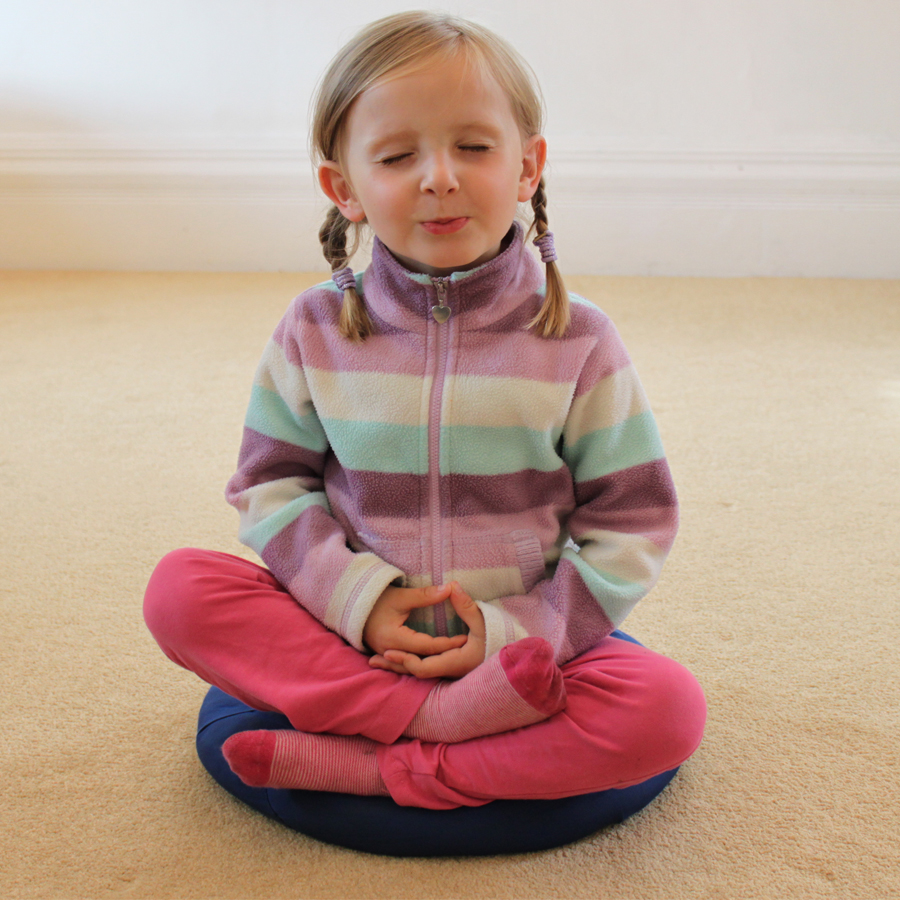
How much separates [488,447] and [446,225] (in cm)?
18

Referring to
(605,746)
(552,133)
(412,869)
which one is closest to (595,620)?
(605,746)

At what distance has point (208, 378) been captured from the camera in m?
1.75

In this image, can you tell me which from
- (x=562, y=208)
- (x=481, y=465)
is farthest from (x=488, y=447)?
(x=562, y=208)

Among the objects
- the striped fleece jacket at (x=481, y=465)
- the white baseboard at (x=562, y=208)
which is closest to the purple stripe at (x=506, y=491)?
the striped fleece jacket at (x=481, y=465)

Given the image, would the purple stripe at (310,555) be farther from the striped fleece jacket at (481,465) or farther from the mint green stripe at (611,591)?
the mint green stripe at (611,591)

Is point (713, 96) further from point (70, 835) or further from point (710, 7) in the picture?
point (70, 835)

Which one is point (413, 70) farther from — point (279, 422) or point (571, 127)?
point (571, 127)

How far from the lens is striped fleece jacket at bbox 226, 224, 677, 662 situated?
0.81m

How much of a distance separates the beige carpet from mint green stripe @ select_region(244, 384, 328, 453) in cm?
26

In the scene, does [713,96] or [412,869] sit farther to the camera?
[713,96]

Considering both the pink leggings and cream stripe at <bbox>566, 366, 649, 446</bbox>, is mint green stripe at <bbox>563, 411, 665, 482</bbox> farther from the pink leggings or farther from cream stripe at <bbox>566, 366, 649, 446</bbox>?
the pink leggings

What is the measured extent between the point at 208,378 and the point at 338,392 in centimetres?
96

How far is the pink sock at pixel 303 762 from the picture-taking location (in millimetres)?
734

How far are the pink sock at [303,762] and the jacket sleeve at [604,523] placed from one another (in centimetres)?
13
